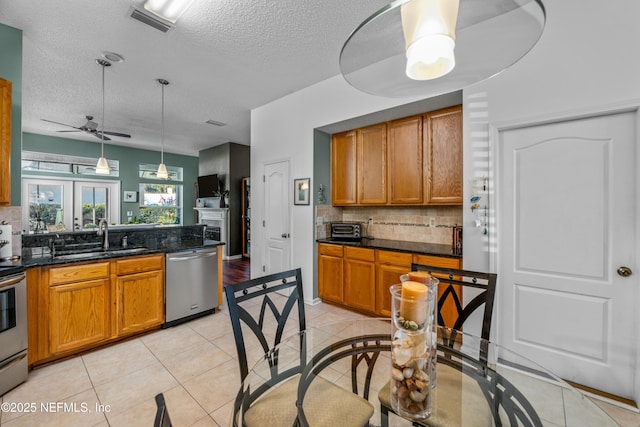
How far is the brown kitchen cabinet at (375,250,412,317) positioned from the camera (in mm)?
3051

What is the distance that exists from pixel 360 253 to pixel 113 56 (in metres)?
3.54

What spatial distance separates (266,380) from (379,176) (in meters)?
2.80

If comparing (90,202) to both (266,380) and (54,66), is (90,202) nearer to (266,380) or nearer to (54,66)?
(54,66)

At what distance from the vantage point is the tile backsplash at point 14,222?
2.40 metres

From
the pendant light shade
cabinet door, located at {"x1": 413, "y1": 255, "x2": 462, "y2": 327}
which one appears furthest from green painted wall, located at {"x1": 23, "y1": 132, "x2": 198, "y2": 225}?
the pendant light shade

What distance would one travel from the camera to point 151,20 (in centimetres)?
242

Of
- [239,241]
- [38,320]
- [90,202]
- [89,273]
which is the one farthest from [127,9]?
[90,202]

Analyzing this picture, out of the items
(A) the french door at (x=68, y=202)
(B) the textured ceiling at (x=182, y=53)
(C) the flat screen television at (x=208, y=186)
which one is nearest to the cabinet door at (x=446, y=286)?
(B) the textured ceiling at (x=182, y=53)

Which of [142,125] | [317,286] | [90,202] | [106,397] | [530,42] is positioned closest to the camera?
[530,42]

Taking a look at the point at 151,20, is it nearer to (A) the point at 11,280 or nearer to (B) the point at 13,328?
(A) the point at 11,280

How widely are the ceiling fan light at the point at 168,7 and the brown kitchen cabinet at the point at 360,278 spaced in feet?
9.42

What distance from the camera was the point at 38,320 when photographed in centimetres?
231

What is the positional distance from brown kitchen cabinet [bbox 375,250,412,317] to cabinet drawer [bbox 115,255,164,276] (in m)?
2.42

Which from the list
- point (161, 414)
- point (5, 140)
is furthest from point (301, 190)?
point (161, 414)
